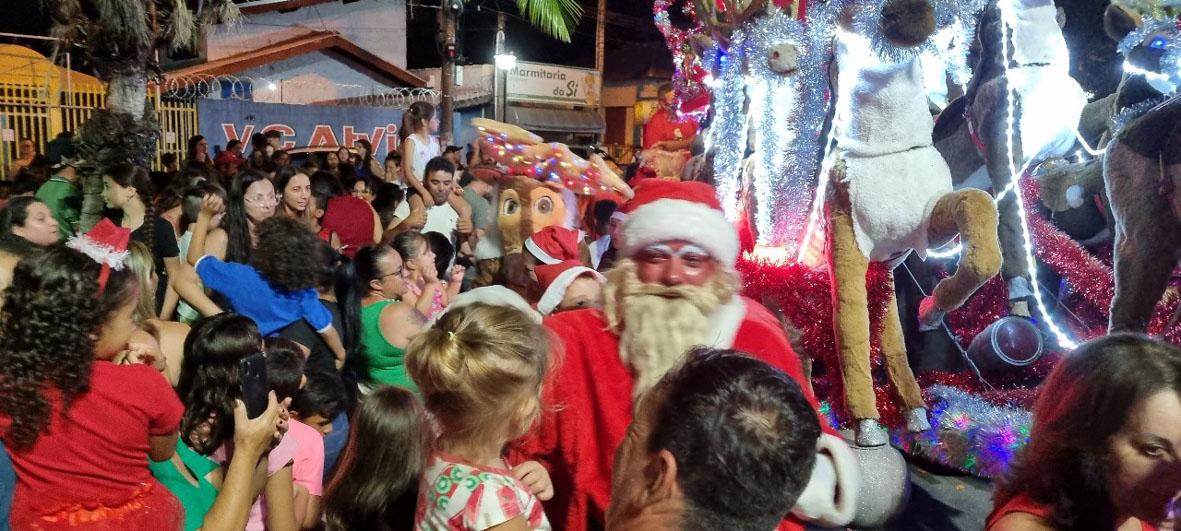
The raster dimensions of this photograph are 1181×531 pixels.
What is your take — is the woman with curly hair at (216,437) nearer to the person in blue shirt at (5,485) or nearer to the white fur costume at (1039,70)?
the person in blue shirt at (5,485)

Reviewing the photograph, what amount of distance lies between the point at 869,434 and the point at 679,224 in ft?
7.70

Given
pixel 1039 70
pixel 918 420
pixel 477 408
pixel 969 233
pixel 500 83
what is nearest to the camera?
pixel 477 408

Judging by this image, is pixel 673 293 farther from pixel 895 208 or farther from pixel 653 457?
pixel 895 208

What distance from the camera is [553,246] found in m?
4.19

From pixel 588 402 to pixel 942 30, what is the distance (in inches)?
119

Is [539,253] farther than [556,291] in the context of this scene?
Yes

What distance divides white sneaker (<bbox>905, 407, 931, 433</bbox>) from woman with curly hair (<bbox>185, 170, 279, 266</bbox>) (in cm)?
362

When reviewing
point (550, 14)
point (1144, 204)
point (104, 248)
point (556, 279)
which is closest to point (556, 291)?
point (556, 279)

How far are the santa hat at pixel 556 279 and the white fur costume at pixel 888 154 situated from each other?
5.54ft

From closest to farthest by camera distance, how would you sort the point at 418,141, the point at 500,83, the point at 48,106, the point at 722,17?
the point at 722,17 < the point at 418,141 < the point at 48,106 < the point at 500,83

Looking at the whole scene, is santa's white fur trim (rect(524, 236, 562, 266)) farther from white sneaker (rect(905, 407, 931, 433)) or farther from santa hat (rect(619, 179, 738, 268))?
white sneaker (rect(905, 407, 931, 433))

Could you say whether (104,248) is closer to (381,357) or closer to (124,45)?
(381,357)

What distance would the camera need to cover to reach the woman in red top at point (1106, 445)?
180cm

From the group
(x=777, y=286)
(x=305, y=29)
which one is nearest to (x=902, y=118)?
(x=777, y=286)
